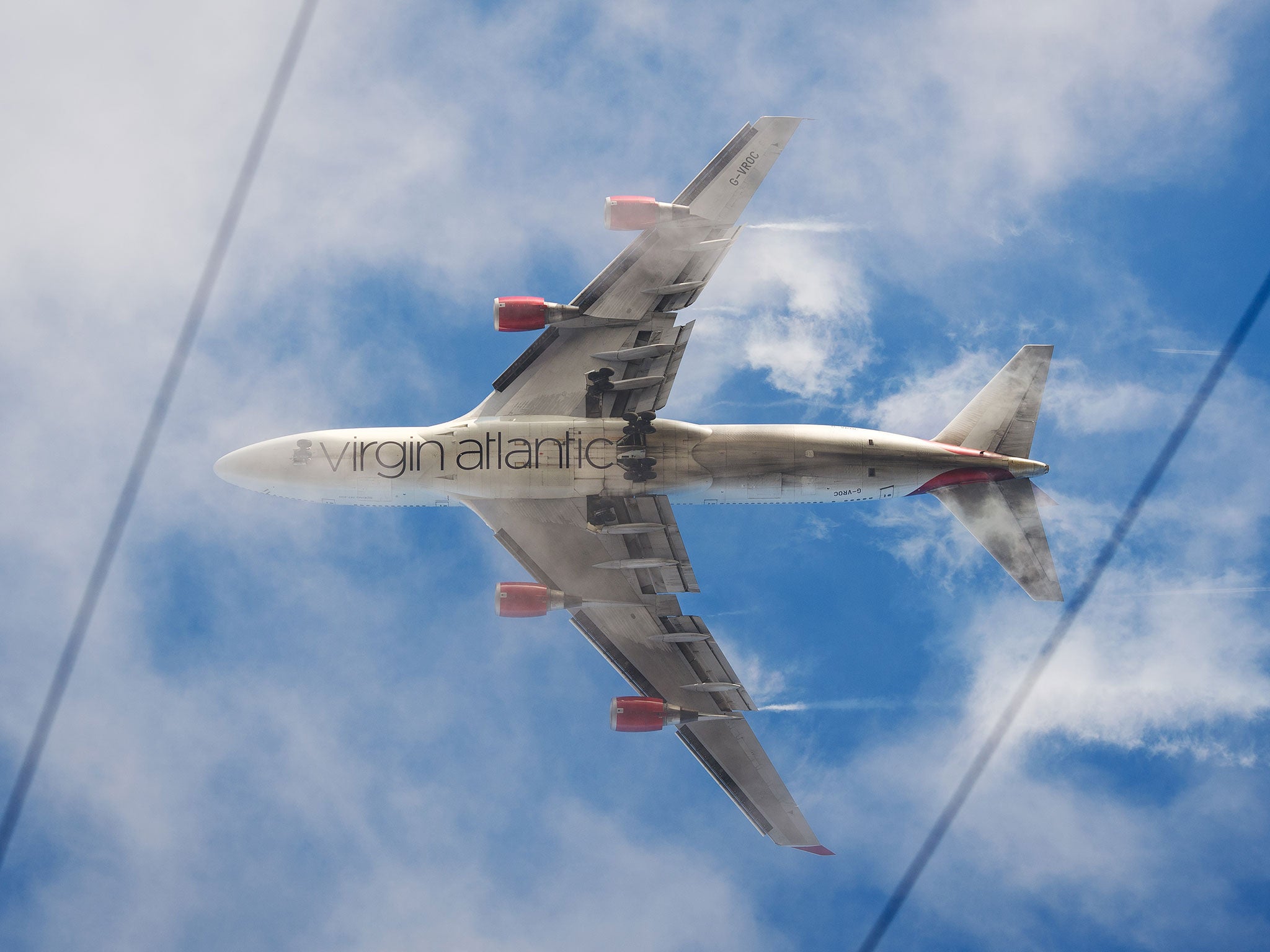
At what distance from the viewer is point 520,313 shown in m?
24.1

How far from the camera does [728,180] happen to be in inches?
979

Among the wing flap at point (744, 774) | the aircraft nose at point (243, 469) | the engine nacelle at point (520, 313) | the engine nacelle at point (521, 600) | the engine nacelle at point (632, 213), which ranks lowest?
the wing flap at point (744, 774)

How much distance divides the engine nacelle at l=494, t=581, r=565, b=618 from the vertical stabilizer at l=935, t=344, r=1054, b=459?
42.5 ft

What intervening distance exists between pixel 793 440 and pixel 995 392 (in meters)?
6.54

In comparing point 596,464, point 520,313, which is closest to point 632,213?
point 520,313

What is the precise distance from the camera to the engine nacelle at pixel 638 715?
953 inches

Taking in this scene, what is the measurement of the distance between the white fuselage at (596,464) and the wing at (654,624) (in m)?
0.98

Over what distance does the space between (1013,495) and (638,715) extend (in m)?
13.0

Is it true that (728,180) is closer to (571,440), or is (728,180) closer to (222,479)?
(571,440)

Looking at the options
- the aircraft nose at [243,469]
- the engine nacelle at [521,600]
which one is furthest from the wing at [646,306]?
the aircraft nose at [243,469]

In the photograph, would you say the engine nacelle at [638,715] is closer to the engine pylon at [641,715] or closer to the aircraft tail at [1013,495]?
the engine pylon at [641,715]

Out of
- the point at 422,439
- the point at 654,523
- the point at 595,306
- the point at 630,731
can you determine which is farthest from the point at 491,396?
the point at 630,731

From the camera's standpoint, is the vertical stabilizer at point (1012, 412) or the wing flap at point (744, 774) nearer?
the vertical stabilizer at point (1012, 412)

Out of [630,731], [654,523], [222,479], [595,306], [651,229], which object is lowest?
[630,731]
